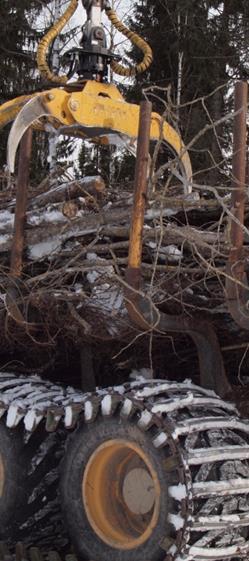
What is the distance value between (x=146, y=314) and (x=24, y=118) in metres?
1.97

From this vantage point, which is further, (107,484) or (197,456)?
(107,484)

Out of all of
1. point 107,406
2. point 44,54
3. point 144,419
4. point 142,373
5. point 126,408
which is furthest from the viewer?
point 44,54

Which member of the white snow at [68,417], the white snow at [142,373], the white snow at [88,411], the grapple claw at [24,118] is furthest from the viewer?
the grapple claw at [24,118]

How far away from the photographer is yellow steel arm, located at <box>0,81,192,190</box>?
494 cm

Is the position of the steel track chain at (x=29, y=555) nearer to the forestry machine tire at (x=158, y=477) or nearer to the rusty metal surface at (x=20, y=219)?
the forestry machine tire at (x=158, y=477)

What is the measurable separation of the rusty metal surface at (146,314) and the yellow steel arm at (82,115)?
1.37 metres

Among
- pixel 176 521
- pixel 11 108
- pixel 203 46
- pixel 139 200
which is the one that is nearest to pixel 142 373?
pixel 176 521

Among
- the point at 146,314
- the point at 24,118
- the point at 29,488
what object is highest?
the point at 24,118

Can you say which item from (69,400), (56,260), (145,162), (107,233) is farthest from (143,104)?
(69,400)

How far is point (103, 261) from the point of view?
3.57 meters

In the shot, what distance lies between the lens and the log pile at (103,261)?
3.42m

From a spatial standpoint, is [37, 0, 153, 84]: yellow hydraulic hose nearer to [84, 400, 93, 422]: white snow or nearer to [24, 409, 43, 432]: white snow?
[24, 409, 43, 432]: white snow

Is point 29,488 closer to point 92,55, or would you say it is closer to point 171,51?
point 92,55

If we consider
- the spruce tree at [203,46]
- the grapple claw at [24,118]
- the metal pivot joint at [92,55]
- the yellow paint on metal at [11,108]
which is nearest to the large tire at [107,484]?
the grapple claw at [24,118]
